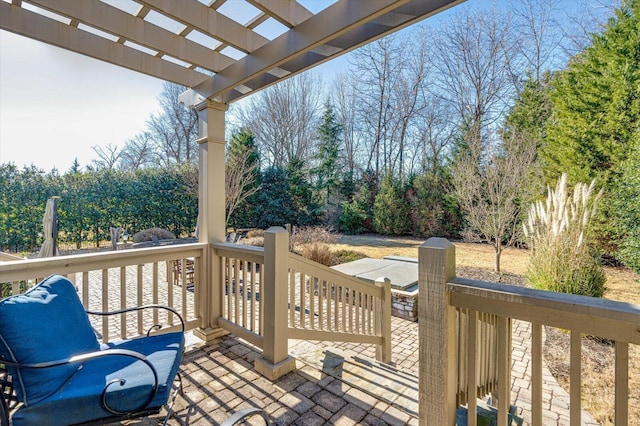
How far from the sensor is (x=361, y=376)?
94.5 inches

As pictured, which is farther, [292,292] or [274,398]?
[292,292]

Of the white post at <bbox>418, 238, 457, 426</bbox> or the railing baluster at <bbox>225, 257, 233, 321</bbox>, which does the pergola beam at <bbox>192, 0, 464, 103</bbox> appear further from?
the railing baluster at <bbox>225, 257, 233, 321</bbox>

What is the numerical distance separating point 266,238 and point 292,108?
52.1 feet

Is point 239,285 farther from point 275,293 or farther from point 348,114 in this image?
point 348,114

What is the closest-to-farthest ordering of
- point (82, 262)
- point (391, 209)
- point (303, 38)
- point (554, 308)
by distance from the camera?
point (554, 308) < point (303, 38) < point (82, 262) < point (391, 209)

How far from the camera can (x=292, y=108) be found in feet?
55.6

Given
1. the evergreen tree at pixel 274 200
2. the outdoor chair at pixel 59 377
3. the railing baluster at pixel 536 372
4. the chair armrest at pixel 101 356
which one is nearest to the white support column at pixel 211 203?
the outdoor chair at pixel 59 377

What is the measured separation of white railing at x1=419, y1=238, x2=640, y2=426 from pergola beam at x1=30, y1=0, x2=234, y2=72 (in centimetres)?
269

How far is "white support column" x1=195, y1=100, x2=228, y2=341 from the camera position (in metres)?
3.04

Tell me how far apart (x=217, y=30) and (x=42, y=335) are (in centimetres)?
232

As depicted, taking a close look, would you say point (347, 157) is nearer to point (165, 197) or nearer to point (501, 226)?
point (165, 197)

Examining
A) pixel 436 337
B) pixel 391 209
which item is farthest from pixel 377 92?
pixel 436 337

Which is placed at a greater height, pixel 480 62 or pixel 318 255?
pixel 480 62

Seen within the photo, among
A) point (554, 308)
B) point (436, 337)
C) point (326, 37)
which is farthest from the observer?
point (326, 37)
